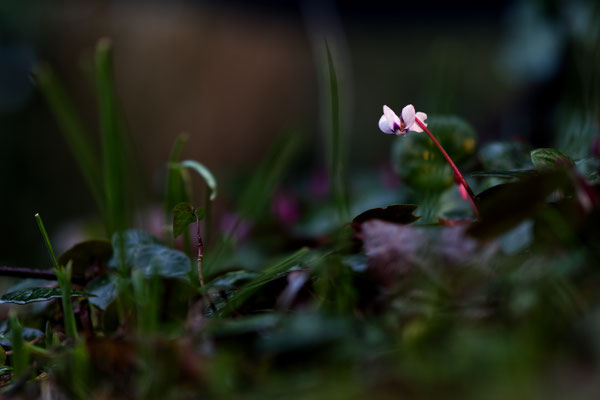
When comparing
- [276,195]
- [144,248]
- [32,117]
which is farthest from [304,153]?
[144,248]

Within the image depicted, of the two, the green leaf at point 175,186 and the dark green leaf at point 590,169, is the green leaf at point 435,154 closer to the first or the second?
the dark green leaf at point 590,169

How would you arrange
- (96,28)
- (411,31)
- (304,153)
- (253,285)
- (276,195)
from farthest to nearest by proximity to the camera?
(411,31), (304,153), (96,28), (276,195), (253,285)

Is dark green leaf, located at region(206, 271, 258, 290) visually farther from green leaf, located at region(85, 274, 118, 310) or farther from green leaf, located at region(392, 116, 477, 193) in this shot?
green leaf, located at region(392, 116, 477, 193)

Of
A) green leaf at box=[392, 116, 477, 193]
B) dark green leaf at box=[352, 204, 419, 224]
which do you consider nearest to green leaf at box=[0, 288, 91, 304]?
dark green leaf at box=[352, 204, 419, 224]

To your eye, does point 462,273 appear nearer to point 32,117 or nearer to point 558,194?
point 558,194

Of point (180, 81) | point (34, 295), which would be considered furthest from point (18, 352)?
point (180, 81)

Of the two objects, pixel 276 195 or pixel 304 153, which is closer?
pixel 276 195

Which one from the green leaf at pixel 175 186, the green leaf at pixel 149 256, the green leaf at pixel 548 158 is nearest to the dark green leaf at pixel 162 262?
the green leaf at pixel 149 256
